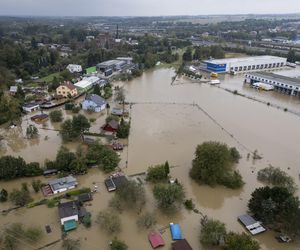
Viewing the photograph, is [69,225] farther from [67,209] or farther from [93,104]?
[93,104]

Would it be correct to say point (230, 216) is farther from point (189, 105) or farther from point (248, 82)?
point (248, 82)

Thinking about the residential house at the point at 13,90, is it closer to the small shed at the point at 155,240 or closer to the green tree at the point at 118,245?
the green tree at the point at 118,245

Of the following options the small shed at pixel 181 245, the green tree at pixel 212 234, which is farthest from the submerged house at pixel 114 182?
the green tree at pixel 212 234

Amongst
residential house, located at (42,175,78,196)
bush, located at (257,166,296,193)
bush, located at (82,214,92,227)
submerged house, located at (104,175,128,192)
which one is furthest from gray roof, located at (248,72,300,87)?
bush, located at (82,214,92,227)

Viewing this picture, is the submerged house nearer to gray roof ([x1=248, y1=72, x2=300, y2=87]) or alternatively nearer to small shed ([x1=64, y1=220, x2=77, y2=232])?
small shed ([x1=64, y1=220, x2=77, y2=232])

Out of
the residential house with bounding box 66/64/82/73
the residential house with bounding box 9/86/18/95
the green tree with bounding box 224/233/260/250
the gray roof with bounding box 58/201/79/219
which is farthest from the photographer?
the residential house with bounding box 66/64/82/73

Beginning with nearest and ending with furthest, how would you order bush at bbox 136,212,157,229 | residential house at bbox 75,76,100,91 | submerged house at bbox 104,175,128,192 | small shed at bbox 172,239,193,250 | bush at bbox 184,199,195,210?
1. small shed at bbox 172,239,193,250
2. bush at bbox 136,212,157,229
3. bush at bbox 184,199,195,210
4. submerged house at bbox 104,175,128,192
5. residential house at bbox 75,76,100,91

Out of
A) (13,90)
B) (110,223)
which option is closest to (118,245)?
(110,223)

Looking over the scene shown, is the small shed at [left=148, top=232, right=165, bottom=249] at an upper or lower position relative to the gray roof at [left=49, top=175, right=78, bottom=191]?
lower
